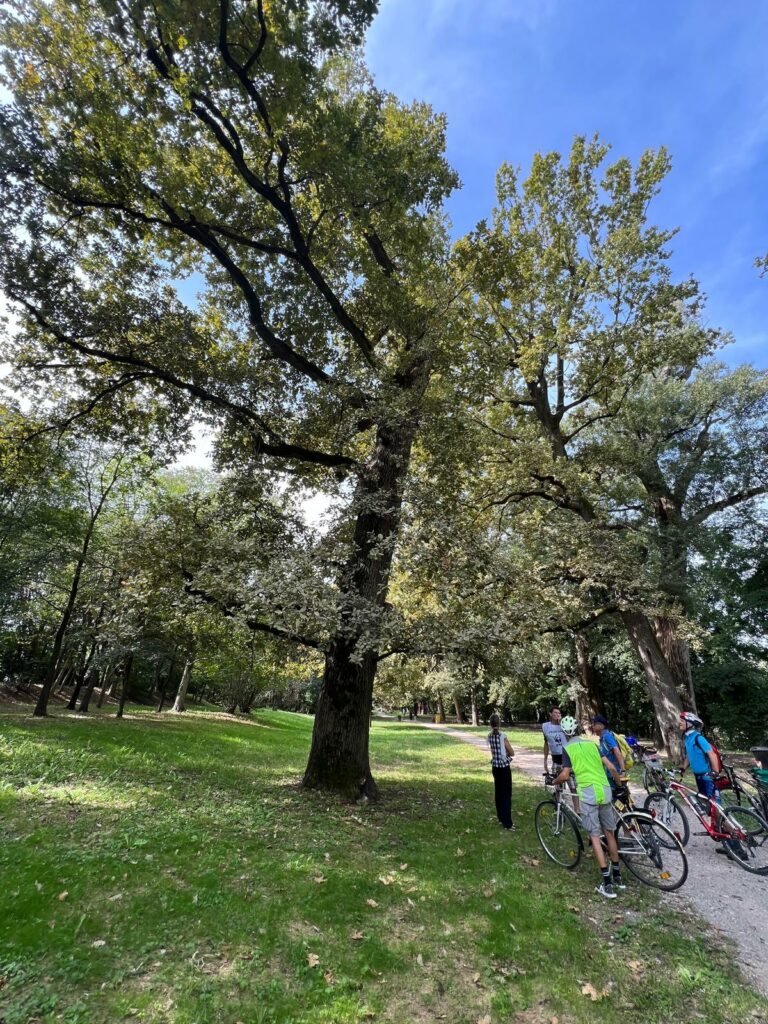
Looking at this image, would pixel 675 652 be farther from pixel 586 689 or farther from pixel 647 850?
pixel 647 850

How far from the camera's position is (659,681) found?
14.8 metres

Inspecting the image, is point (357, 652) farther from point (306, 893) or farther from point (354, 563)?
point (306, 893)

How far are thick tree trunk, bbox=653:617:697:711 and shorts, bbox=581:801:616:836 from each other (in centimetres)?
1111

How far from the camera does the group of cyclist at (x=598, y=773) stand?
582cm

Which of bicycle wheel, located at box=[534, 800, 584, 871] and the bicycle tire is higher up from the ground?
the bicycle tire

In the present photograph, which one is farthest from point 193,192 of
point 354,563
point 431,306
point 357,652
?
point 357,652

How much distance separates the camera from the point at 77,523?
18984mm

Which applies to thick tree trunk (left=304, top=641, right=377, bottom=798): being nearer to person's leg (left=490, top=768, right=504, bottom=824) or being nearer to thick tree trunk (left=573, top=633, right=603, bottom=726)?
person's leg (left=490, top=768, right=504, bottom=824)

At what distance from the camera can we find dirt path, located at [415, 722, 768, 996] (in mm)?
4400

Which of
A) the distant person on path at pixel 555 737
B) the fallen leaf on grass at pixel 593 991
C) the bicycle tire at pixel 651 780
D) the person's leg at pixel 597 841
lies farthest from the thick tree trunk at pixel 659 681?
the fallen leaf on grass at pixel 593 991

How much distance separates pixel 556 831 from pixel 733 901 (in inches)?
83.0

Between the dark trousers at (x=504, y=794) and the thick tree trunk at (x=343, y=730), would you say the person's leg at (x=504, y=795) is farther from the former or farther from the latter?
the thick tree trunk at (x=343, y=730)

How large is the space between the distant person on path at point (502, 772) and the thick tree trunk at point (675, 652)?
1010 centimetres

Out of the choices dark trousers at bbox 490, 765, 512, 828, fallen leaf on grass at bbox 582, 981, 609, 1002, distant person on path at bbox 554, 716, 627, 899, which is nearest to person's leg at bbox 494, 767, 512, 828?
dark trousers at bbox 490, 765, 512, 828
